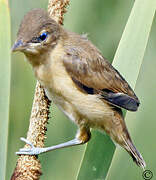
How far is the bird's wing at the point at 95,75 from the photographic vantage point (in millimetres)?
2566

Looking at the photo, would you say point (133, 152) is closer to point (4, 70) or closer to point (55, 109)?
point (55, 109)

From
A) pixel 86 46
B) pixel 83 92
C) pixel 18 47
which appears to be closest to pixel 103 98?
pixel 83 92

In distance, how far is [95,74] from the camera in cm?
259

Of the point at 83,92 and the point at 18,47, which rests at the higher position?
the point at 18,47

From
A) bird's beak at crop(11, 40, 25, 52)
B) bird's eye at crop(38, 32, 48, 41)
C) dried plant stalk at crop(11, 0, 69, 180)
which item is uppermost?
bird's eye at crop(38, 32, 48, 41)

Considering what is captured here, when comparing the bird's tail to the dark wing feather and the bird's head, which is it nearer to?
the dark wing feather

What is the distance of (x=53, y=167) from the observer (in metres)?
2.74

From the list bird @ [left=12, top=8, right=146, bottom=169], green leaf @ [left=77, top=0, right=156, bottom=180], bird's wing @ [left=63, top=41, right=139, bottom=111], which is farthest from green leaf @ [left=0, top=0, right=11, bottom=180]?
bird's wing @ [left=63, top=41, right=139, bottom=111]

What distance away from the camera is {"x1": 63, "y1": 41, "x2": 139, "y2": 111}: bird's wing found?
8.42ft

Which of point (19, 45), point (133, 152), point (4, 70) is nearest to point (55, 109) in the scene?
point (133, 152)

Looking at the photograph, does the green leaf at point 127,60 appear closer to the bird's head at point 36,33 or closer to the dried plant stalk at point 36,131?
the dried plant stalk at point 36,131

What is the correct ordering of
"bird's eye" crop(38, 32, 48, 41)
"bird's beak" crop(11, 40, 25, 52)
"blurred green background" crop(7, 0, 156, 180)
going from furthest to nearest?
1. "blurred green background" crop(7, 0, 156, 180)
2. "bird's eye" crop(38, 32, 48, 41)
3. "bird's beak" crop(11, 40, 25, 52)

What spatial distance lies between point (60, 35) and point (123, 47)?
0.44 metres

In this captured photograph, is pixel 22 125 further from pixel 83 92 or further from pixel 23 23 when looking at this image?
pixel 23 23
